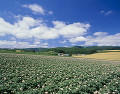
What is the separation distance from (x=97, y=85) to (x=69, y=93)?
301cm

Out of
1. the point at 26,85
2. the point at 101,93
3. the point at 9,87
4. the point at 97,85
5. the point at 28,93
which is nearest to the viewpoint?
the point at 28,93

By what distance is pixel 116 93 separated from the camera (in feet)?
16.4

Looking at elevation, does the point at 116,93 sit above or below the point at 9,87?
below

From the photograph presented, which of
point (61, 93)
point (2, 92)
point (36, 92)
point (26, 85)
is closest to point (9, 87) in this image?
point (2, 92)

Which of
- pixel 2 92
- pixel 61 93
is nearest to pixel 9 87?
pixel 2 92

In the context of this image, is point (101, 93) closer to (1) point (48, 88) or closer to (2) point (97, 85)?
(2) point (97, 85)

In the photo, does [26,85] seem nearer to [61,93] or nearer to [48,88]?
[48,88]

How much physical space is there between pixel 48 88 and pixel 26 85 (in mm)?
1972

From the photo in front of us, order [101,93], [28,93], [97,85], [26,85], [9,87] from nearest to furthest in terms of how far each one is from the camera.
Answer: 1. [28,93]
2. [101,93]
3. [9,87]
4. [26,85]
5. [97,85]

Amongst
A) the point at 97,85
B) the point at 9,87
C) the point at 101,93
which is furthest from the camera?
the point at 97,85

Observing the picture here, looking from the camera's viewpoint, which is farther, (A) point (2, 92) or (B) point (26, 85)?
(B) point (26, 85)

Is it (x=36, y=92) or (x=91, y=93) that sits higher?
(x=36, y=92)

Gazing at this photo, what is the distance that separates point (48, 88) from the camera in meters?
5.29

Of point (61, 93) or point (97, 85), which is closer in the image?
point (61, 93)
